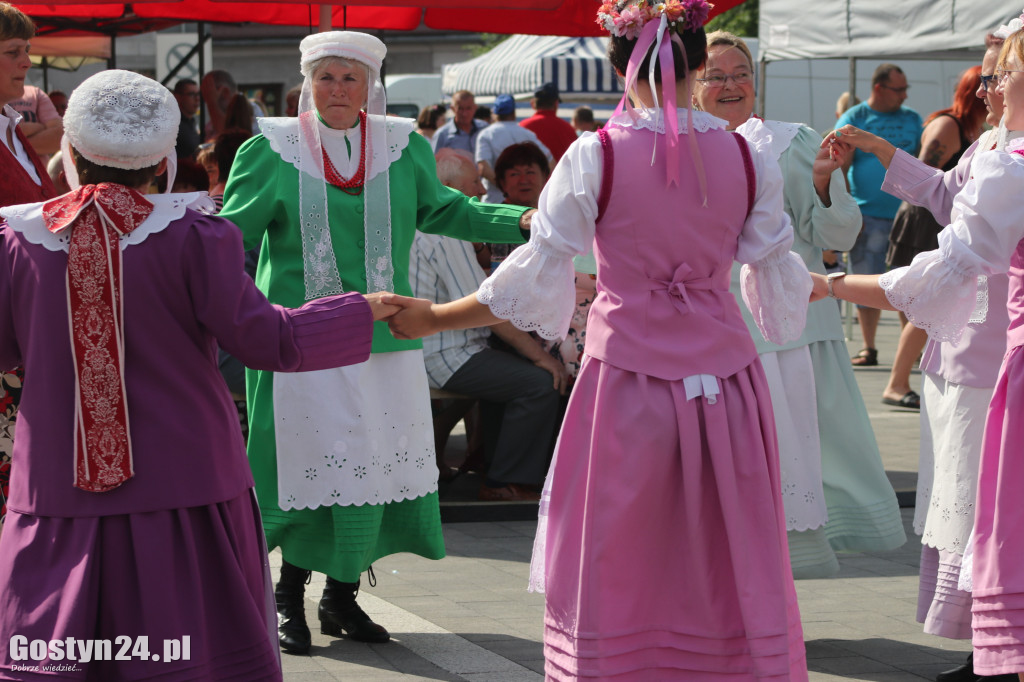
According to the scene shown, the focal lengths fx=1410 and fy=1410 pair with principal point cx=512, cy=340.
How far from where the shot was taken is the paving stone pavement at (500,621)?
437 cm

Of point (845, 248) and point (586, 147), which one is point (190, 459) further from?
point (845, 248)

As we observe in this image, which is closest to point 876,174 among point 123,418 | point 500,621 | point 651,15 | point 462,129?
point 462,129

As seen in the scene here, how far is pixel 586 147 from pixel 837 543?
2236 mm

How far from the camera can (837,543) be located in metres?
Result: 4.90

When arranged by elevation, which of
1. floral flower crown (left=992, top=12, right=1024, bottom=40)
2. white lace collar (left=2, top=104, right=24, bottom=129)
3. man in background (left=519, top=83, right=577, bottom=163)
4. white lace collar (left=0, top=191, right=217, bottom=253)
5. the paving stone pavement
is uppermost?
man in background (left=519, top=83, right=577, bottom=163)

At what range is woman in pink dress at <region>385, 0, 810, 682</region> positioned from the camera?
324 centimetres

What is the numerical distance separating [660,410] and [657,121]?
2.21 ft

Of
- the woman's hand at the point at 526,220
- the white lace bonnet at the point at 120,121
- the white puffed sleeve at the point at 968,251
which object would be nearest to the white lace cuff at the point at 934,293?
the white puffed sleeve at the point at 968,251

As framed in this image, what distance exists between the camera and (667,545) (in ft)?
10.8

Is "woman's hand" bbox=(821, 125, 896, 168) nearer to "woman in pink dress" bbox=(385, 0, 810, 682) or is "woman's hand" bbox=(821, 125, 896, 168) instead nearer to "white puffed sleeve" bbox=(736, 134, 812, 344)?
"white puffed sleeve" bbox=(736, 134, 812, 344)

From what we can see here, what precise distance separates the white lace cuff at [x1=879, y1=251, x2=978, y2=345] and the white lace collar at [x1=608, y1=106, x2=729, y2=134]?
24.5 inches

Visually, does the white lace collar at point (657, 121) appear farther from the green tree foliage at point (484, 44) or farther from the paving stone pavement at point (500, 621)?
the green tree foliage at point (484, 44)

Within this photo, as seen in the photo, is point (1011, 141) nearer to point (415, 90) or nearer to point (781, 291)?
point (781, 291)

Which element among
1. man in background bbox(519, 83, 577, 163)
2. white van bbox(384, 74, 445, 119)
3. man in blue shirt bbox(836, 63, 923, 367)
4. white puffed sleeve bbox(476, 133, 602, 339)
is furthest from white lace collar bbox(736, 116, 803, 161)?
white van bbox(384, 74, 445, 119)
